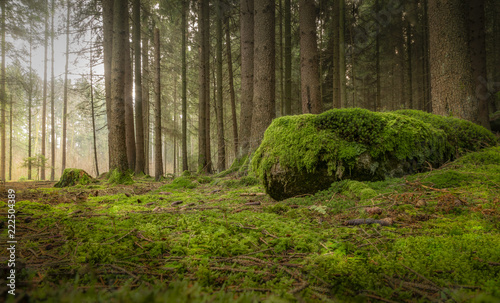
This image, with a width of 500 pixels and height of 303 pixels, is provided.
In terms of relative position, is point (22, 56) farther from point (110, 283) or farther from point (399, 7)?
point (399, 7)

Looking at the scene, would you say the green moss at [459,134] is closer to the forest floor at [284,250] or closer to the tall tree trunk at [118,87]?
the forest floor at [284,250]

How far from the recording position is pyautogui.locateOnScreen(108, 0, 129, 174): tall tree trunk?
22.4 ft

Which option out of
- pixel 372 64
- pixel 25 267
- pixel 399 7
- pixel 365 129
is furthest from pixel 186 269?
pixel 372 64

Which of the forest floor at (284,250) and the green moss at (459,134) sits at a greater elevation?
the green moss at (459,134)

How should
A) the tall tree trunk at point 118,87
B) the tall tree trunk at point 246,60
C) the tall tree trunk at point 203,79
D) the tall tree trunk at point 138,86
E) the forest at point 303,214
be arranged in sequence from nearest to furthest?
the forest at point 303,214 < the tall tree trunk at point 118,87 < the tall tree trunk at point 246,60 < the tall tree trunk at point 203,79 < the tall tree trunk at point 138,86

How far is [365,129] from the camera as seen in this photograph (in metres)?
3.85

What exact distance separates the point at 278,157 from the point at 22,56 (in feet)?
70.8

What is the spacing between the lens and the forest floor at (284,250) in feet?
3.84

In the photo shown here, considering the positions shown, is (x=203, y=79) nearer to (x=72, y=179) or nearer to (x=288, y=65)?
(x=288, y=65)

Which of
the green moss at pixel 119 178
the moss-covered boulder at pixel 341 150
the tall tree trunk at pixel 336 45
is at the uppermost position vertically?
the tall tree trunk at pixel 336 45

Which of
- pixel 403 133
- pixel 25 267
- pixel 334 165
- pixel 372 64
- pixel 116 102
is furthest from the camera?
pixel 372 64

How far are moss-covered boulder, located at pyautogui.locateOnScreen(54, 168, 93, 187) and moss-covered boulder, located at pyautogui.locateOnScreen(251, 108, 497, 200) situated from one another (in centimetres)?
637

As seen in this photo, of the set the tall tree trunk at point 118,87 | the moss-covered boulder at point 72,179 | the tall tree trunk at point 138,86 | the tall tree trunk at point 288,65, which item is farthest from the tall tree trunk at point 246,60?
the moss-covered boulder at point 72,179

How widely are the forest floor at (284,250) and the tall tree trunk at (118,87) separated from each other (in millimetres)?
4081
